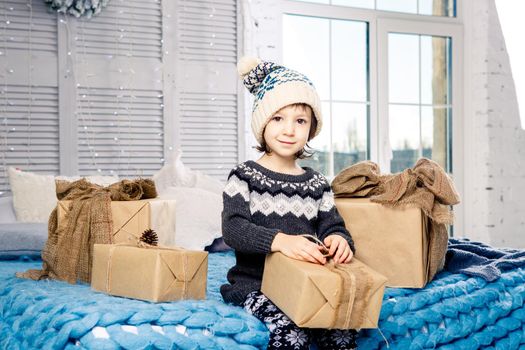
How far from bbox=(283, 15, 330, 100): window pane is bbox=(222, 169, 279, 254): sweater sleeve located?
8.16ft

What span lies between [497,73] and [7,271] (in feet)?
11.5

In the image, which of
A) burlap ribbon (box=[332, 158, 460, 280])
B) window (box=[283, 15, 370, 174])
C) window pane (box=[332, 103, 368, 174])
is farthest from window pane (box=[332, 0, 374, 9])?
burlap ribbon (box=[332, 158, 460, 280])

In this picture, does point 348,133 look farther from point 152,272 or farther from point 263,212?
point 152,272

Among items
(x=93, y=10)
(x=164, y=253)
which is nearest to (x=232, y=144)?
(x=93, y=10)

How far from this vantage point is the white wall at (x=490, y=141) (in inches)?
170

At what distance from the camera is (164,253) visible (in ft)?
4.46

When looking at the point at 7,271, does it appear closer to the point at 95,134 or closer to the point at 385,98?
the point at 95,134

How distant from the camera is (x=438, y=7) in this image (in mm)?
4449

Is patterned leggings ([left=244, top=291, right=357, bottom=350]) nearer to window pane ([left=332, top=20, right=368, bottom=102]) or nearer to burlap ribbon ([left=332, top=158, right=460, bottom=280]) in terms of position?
burlap ribbon ([left=332, top=158, right=460, bottom=280])

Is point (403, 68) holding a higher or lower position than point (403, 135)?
higher

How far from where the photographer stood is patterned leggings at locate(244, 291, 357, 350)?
49.9 inches

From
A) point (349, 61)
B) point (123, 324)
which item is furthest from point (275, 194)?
point (349, 61)

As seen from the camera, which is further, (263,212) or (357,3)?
(357,3)

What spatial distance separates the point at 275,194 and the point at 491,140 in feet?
10.3
